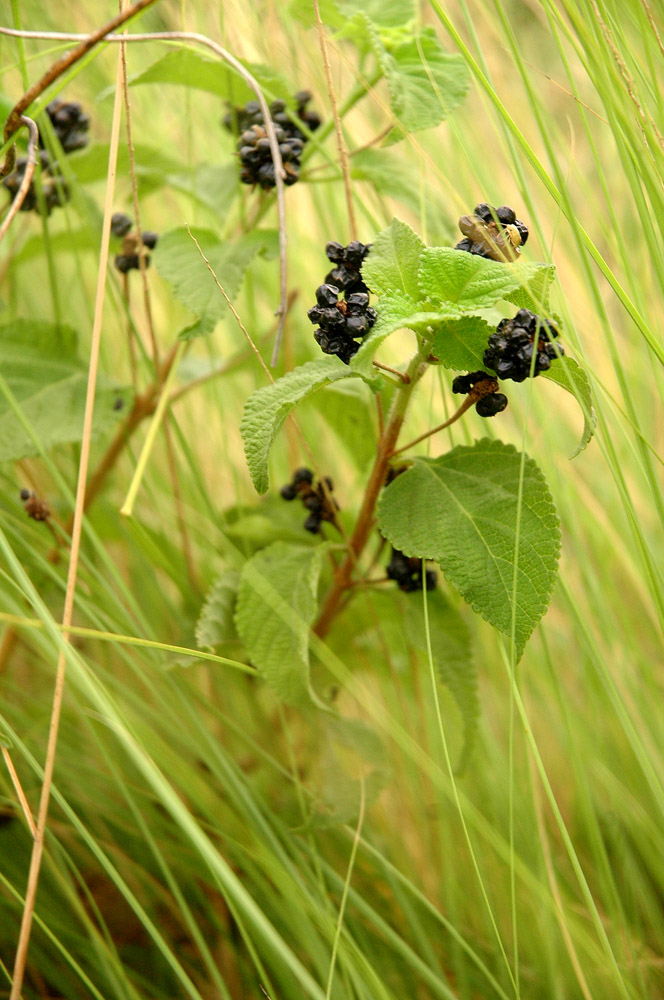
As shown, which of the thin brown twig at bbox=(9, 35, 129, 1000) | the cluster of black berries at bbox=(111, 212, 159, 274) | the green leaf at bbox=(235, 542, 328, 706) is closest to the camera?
the thin brown twig at bbox=(9, 35, 129, 1000)

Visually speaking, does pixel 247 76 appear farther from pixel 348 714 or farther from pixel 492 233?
pixel 348 714

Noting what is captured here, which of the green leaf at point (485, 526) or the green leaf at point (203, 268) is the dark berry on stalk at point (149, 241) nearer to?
the green leaf at point (203, 268)

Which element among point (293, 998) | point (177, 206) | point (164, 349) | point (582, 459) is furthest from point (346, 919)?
point (177, 206)

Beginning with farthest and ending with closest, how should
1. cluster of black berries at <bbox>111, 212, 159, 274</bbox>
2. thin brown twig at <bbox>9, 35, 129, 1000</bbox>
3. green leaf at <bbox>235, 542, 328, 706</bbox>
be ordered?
cluster of black berries at <bbox>111, 212, 159, 274</bbox> → green leaf at <bbox>235, 542, 328, 706</bbox> → thin brown twig at <bbox>9, 35, 129, 1000</bbox>

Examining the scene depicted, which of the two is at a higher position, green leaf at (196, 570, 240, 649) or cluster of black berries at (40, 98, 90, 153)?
cluster of black berries at (40, 98, 90, 153)

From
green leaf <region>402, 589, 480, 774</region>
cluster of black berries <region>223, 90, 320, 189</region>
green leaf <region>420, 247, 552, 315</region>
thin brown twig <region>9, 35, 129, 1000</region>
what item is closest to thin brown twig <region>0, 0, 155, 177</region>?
thin brown twig <region>9, 35, 129, 1000</region>

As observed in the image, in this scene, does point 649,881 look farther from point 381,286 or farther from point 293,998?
point 381,286

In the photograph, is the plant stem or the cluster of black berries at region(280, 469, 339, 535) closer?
the plant stem

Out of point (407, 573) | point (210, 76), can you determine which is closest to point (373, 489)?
point (407, 573)

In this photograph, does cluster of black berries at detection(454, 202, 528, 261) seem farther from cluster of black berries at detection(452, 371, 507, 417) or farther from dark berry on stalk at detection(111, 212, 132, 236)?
dark berry on stalk at detection(111, 212, 132, 236)
